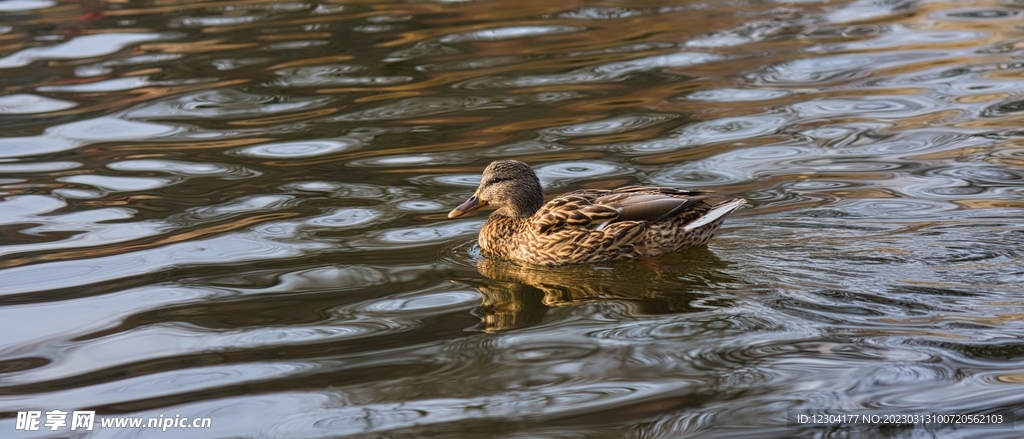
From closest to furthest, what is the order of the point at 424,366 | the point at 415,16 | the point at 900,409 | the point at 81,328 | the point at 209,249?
the point at 900,409 < the point at 424,366 < the point at 81,328 < the point at 209,249 < the point at 415,16

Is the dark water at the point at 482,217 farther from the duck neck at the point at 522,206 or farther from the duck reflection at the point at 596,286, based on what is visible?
the duck neck at the point at 522,206

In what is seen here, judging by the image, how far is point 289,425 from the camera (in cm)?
470

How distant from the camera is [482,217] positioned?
26.8ft

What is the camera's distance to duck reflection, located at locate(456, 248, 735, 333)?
588 centimetres

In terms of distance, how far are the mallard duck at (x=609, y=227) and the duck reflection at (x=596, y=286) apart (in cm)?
8

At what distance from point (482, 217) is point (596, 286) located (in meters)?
1.97

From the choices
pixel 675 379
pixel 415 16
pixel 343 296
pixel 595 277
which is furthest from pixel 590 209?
pixel 415 16

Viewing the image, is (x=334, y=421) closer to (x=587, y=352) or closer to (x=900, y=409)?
(x=587, y=352)

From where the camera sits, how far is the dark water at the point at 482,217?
192 inches

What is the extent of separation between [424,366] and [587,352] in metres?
0.76

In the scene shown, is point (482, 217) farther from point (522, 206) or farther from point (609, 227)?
point (609, 227)

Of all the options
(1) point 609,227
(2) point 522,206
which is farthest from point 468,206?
(1) point 609,227

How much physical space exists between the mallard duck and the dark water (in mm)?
133

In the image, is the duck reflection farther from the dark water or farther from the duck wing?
the duck wing
